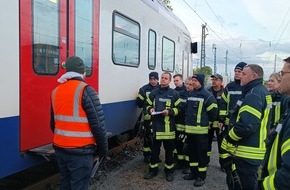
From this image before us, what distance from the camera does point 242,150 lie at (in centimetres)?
374

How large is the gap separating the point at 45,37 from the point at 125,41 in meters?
2.43

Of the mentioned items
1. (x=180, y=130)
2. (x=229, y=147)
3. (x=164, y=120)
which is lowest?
(x=180, y=130)

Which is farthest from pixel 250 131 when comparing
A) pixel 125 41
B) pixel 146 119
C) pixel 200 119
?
pixel 125 41

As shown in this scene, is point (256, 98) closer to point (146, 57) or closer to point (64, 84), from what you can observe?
point (64, 84)

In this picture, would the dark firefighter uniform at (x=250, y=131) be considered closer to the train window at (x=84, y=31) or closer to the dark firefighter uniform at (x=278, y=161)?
the dark firefighter uniform at (x=278, y=161)

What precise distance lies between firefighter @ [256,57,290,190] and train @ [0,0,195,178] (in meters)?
2.50

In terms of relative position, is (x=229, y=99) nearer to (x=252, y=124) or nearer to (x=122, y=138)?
(x=252, y=124)

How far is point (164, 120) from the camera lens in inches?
221

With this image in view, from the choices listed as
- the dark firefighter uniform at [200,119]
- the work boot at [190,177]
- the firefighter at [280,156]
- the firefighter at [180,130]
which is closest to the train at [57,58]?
the firefighter at [180,130]

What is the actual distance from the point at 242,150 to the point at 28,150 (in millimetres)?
2385

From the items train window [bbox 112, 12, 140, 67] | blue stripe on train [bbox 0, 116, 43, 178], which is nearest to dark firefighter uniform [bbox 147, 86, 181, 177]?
train window [bbox 112, 12, 140, 67]

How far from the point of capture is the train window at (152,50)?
7438 mm

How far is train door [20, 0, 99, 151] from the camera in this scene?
3.61m

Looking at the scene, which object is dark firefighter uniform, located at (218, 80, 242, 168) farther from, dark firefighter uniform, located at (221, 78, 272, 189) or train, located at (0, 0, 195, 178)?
train, located at (0, 0, 195, 178)
